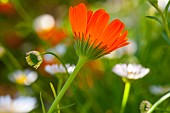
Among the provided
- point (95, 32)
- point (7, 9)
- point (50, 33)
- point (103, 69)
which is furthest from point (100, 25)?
point (7, 9)

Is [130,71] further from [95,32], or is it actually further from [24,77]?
[24,77]

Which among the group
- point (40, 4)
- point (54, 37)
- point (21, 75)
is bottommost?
point (21, 75)

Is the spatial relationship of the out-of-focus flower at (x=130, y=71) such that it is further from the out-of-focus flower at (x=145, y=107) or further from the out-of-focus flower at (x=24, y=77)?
the out-of-focus flower at (x=24, y=77)

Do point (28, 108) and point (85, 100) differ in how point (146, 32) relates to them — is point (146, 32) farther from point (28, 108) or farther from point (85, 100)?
point (28, 108)

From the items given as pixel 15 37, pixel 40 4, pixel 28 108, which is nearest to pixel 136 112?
pixel 28 108

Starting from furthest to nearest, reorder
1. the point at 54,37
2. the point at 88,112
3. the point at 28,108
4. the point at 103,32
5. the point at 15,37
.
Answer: the point at 15,37 → the point at 54,37 → the point at 88,112 → the point at 28,108 → the point at 103,32

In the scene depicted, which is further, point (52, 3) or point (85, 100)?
point (52, 3)

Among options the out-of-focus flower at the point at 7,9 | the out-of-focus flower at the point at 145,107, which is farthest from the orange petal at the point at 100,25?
the out-of-focus flower at the point at 7,9
